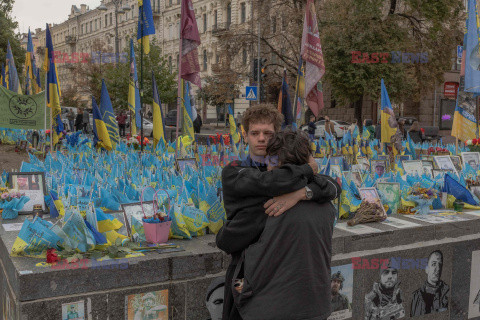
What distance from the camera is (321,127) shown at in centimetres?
2800

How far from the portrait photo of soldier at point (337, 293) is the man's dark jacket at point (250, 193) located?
4.47ft

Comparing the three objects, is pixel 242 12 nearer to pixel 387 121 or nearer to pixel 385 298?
pixel 387 121

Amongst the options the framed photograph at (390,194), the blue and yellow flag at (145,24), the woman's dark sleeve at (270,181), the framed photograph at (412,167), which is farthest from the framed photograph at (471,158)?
the blue and yellow flag at (145,24)

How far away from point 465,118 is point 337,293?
5628 mm

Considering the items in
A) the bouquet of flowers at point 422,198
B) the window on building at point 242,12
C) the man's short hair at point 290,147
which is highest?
the window on building at point 242,12

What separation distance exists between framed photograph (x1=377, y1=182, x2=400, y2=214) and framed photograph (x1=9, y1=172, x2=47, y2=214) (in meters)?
2.81

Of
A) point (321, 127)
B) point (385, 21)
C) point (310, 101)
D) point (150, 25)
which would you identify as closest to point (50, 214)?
point (310, 101)

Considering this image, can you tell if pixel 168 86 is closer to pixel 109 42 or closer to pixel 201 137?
pixel 201 137

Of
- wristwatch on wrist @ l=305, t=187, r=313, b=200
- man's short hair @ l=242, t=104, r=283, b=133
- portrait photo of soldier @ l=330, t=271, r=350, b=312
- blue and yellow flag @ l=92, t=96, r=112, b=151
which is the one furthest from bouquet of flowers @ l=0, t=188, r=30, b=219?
blue and yellow flag @ l=92, t=96, r=112, b=151

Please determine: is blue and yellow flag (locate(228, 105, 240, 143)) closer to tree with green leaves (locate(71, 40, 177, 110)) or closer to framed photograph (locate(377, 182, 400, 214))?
framed photograph (locate(377, 182, 400, 214))

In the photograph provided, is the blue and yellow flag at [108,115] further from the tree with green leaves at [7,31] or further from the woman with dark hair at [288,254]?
the tree with green leaves at [7,31]

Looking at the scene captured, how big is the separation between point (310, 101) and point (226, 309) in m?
4.50

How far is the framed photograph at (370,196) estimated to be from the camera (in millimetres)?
4285

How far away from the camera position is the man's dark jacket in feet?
7.33
